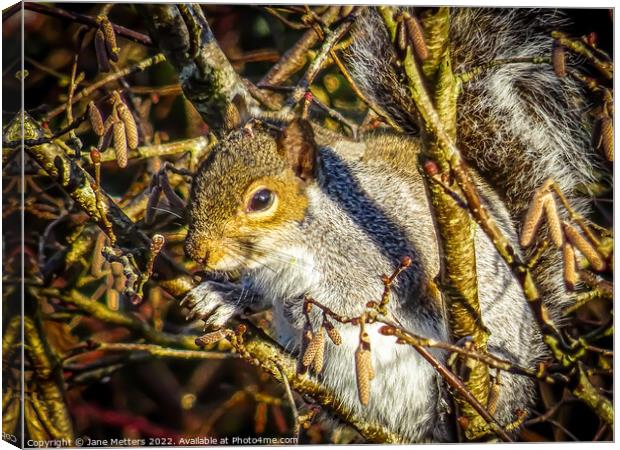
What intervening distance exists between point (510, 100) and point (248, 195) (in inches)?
34.3

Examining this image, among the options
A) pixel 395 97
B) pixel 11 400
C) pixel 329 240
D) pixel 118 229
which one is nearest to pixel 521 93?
pixel 395 97

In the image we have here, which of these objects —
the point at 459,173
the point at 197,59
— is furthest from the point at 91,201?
the point at 459,173

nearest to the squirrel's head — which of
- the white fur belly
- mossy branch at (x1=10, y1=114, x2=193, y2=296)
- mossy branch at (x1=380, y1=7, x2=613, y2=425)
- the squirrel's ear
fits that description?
the squirrel's ear

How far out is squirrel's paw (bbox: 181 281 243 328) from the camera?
2.43 m

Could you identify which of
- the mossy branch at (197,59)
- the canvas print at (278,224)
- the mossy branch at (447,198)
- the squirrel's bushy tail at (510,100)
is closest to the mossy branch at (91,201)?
the canvas print at (278,224)

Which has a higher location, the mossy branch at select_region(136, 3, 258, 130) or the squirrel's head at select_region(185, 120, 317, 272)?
the mossy branch at select_region(136, 3, 258, 130)

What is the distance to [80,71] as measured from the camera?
2.49 m

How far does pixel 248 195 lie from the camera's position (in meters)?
2.27

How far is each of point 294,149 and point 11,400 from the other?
111cm

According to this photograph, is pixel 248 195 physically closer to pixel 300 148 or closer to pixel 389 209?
pixel 300 148

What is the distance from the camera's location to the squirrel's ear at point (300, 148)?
2.27 metres

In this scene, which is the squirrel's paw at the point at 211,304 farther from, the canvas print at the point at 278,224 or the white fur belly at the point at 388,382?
the white fur belly at the point at 388,382

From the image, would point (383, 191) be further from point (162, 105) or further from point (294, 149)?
point (162, 105)

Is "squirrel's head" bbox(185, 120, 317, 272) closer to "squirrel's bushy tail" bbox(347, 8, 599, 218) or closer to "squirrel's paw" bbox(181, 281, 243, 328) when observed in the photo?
"squirrel's paw" bbox(181, 281, 243, 328)
